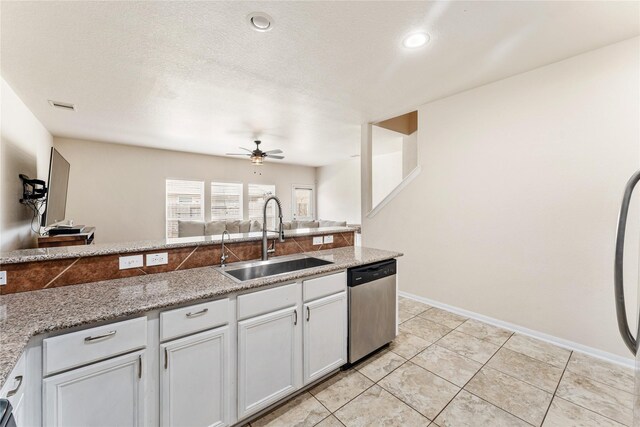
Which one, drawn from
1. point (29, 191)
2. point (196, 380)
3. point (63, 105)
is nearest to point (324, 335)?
point (196, 380)

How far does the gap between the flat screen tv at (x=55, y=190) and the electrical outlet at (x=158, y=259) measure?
2.43 metres

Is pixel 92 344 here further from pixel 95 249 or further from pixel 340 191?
pixel 340 191

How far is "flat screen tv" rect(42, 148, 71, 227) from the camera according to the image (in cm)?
302

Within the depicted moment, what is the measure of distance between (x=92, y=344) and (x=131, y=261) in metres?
0.65

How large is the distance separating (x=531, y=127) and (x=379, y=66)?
5.37ft

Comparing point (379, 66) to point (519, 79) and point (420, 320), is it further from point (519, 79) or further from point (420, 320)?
point (420, 320)

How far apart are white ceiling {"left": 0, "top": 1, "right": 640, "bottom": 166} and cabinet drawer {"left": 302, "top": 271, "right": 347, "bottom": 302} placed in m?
1.86

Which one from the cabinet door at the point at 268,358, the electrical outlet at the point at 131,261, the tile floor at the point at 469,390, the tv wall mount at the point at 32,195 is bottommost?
the tile floor at the point at 469,390

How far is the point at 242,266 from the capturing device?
1934 mm

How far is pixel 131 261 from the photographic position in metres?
1.63

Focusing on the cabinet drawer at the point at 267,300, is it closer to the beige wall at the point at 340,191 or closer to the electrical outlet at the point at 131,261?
the electrical outlet at the point at 131,261

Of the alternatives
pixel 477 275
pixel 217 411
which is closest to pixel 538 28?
pixel 477 275

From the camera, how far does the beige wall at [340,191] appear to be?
24.1 ft

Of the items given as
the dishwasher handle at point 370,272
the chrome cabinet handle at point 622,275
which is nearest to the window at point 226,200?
the dishwasher handle at point 370,272
